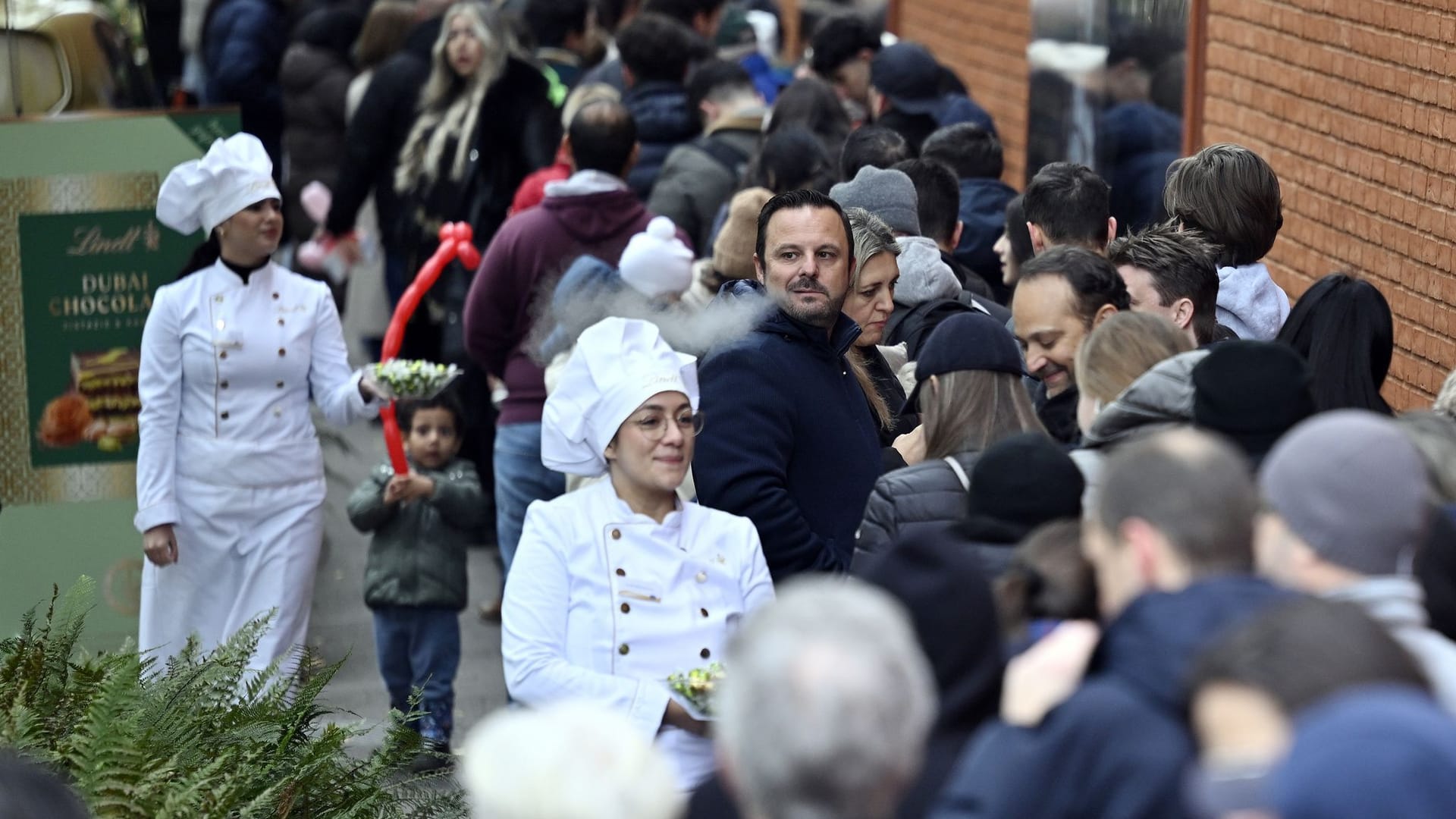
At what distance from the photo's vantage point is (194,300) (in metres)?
6.17

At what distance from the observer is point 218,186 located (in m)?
6.07

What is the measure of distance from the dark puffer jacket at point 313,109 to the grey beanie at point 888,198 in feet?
20.7

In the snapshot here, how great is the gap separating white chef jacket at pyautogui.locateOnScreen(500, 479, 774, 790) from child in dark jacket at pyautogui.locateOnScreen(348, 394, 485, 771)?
2.45m

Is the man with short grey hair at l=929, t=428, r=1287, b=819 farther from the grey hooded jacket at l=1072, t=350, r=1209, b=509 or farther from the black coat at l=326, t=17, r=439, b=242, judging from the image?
the black coat at l=326, t=17, r=439, b=242

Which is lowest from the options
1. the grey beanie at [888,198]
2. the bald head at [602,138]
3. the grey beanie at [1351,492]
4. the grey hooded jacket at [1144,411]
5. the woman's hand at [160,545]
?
the woman's hand at [160,545]

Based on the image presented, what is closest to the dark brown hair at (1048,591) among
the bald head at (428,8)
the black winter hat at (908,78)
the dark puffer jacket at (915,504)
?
the dark puffer jacket at (915,504)

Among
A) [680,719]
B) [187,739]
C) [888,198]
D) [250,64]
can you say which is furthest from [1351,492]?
[250,64]

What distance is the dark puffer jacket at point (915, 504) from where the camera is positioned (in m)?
4.04

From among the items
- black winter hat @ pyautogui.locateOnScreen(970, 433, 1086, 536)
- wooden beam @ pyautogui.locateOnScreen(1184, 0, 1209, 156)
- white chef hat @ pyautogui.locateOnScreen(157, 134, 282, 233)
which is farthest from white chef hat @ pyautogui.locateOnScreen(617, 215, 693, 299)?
wooden beam @ pyautogui.locateOnScreen(1184, 0, 1209, 156)

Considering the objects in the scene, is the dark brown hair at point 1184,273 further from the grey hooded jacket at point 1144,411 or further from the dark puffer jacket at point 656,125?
the dark puffer jacket at point 656,125

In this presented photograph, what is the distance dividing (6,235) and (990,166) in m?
3.50

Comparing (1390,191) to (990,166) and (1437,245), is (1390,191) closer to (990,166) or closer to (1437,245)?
(1437,245)

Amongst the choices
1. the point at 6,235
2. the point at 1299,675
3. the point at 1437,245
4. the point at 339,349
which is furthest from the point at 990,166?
the point at 1299,675

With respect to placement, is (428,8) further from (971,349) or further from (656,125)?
(971,349)
